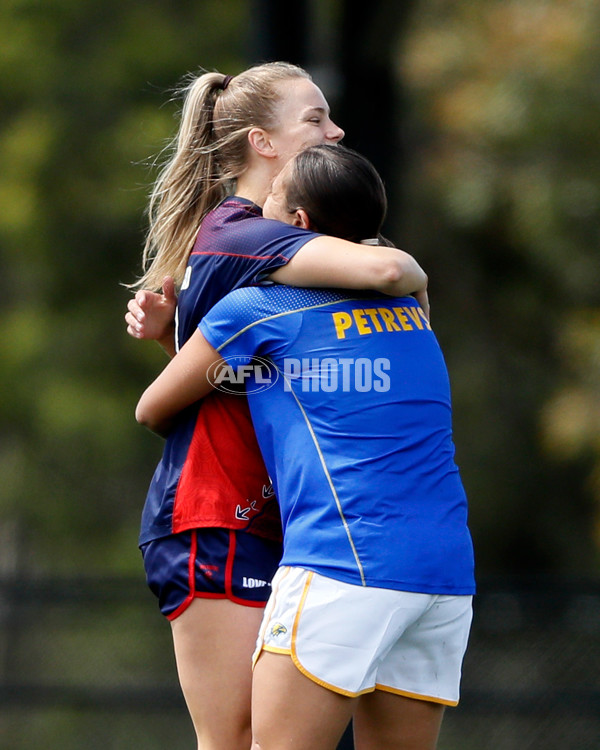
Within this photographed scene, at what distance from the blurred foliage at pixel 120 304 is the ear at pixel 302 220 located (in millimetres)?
5274

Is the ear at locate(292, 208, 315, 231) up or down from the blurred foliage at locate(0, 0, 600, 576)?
up

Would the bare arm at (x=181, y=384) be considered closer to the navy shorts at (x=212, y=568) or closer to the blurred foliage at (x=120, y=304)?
the navy shorts at (x=212, y=568)

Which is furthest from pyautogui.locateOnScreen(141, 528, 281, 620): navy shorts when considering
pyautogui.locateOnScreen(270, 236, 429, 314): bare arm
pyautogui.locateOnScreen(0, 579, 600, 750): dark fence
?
pyautogui.locateOnScreen(0, 579, 600, 750): dark fence

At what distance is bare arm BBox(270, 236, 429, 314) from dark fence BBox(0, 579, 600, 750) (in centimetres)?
312

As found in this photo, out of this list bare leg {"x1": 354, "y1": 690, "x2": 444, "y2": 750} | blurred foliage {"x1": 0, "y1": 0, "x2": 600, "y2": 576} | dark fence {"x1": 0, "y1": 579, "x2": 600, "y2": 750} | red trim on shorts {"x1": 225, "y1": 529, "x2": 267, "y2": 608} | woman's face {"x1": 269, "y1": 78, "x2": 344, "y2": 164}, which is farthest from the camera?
blurred foliage {"x1": 0, "y1": 0, "x2": 600, "y2": 576}

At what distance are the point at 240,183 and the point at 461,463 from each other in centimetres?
585

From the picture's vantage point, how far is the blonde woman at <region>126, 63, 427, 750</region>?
205 centimetres

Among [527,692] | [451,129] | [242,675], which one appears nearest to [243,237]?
[242,675]

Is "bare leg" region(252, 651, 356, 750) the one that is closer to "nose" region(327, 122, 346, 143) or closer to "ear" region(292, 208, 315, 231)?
A: "ear" region(292, 208, 315, 231)

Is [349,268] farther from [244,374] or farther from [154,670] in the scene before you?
[154,670]

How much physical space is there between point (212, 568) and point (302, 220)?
71 cm

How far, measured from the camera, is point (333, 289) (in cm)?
203

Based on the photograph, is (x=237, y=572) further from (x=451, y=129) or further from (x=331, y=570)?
(x=451, y=129)

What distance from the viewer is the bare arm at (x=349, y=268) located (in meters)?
1.96
